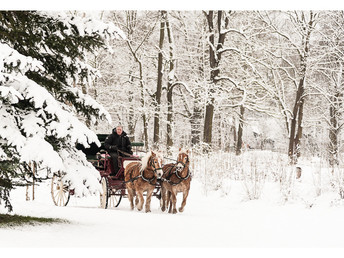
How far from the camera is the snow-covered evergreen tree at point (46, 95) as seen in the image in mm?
6293

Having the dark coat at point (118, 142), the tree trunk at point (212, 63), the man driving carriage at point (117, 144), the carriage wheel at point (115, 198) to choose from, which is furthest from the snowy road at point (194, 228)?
the tree trunk at point (212, 63)

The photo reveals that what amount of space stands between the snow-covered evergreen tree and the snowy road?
2.76 feet

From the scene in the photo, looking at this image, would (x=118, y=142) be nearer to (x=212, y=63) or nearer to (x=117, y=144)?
(x=117, y=144)

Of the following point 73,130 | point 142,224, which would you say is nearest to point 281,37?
point 142,224

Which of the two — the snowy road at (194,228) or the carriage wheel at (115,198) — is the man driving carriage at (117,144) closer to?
the carriage wheel at (115,198)

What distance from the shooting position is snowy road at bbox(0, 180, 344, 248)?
6.87 metres

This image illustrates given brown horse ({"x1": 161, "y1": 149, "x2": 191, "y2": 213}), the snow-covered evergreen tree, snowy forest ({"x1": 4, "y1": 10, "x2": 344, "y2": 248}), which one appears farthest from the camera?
brown horse ({"x1": 161, "y1": 149, "x2": 191, "y2": 213})

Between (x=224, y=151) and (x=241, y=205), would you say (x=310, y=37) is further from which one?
(x=241, y=205)

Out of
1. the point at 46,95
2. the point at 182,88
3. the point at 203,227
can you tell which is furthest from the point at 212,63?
the point at 46,95

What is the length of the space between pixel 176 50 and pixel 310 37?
277 inches

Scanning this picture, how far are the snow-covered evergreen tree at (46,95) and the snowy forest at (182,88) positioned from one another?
0.02 metres

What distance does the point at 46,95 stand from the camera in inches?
258

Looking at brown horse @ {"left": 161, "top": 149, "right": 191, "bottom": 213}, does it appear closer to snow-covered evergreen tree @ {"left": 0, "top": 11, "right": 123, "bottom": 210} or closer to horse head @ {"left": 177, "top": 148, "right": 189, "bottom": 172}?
horse head @ {"left": 177, "top": 148, "right": 189, "bottom": 172}

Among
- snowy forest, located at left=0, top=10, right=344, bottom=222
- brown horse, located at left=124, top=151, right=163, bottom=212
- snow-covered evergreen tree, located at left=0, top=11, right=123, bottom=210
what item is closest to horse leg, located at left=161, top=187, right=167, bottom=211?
brown horse, located at left=124, top=151, right=163, bottom=212
